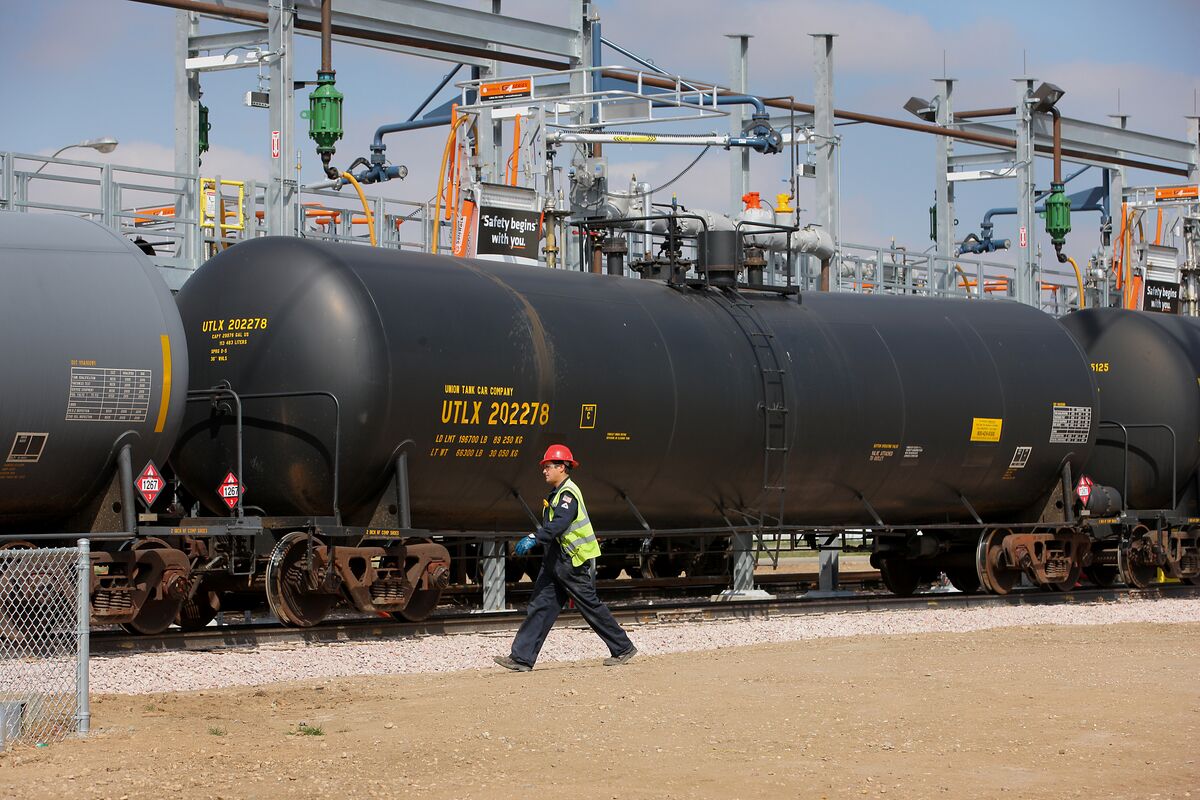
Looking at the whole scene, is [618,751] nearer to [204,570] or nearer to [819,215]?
[204,570]

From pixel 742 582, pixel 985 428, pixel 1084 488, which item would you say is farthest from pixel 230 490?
pixel 1084 488

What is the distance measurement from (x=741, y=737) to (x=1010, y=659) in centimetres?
504

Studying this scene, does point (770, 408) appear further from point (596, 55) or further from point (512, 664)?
point (596, 55)

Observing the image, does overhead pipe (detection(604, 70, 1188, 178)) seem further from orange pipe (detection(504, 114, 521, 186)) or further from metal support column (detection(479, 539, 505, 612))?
metal support column (detection(479, 539, 505, 612))

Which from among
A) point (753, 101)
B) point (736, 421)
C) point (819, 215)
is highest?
point (753, 101)

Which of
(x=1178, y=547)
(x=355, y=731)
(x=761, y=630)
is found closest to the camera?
(x=355, y=731)

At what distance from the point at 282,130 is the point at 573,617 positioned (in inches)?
311

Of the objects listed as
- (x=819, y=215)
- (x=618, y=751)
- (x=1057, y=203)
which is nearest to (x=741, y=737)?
(x=618, y=751)

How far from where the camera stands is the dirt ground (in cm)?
868

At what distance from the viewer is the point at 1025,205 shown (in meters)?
35.1

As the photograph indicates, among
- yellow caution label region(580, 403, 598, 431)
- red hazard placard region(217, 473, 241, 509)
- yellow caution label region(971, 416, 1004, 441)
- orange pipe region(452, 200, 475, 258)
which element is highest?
orange pipe region(452, 200, 475, 258)

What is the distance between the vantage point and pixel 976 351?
21500mm

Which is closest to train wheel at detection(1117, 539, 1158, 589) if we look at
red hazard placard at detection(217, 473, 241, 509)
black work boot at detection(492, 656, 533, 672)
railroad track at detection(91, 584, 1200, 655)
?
railroad track at detection(91, 584, 1200, 655)

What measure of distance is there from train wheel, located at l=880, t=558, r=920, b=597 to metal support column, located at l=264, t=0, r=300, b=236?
30.1 feet
